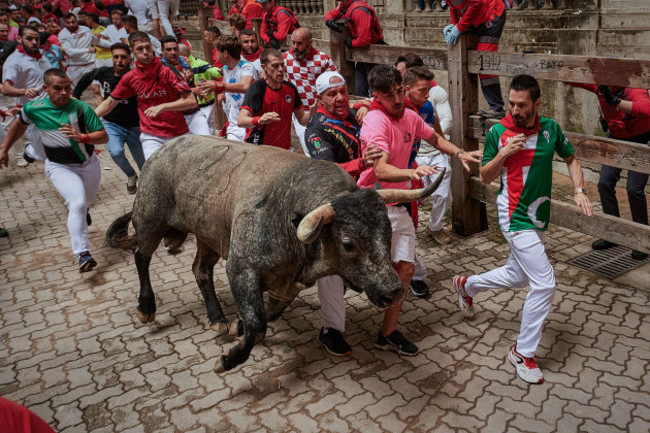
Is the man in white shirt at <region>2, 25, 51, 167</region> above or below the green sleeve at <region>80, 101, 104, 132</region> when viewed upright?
above

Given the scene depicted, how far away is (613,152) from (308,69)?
4022mm

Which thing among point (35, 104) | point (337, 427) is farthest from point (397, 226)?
point (35, 104)

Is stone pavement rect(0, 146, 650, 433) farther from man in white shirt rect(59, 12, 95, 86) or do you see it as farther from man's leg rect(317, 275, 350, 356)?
man in white shirt rect(59, 12, 95, 86)

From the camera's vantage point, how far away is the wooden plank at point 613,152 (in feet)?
18.6

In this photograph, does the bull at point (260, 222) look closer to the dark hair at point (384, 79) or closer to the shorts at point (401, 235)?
the shorts at point (401, 235)

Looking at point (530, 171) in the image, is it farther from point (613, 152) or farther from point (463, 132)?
point (463, 132)

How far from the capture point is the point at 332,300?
5070 mm

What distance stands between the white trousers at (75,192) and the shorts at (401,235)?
4030 millimetres

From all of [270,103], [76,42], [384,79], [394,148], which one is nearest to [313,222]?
[394,148]

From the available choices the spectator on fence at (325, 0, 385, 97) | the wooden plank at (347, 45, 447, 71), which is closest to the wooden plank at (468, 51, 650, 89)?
the wooden plank at (347, 45, 447, 71)

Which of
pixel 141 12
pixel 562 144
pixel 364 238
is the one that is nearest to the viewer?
pixel 364 238

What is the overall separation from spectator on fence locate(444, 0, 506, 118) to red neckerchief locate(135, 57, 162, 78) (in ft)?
11.5

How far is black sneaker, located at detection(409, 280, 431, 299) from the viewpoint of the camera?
6.13 m

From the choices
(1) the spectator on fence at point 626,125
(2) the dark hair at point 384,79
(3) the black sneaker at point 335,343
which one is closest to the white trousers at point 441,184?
(1) the spectator on fence at point 626,125
